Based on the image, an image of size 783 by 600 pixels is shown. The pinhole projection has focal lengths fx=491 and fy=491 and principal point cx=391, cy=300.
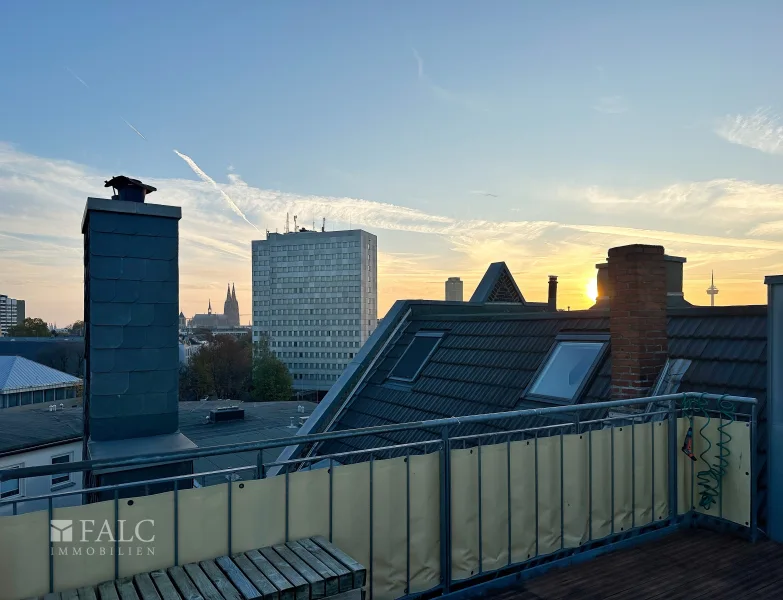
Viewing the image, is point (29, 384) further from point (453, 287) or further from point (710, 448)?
point (453, 287)

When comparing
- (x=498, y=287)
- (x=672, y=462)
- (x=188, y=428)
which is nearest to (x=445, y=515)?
(x=672, y=462)

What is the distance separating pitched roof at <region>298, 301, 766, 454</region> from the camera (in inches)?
265

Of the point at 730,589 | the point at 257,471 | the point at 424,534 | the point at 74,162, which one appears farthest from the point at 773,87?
the point at 74,162

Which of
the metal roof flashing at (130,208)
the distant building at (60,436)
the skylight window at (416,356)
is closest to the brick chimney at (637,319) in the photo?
the skylight window at (416,356)

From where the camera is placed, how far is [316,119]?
19.7 metres

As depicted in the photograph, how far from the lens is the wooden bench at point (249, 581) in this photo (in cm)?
268

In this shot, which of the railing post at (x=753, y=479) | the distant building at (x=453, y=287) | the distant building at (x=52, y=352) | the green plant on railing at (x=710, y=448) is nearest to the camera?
the railing post at (x=753, y=479)

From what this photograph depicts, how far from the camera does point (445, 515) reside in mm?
3883

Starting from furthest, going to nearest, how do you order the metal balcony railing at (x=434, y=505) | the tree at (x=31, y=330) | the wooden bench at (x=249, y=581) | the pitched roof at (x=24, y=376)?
1. the tree at (x=31, y=330)
2. the pitched roof at (x=24, y=376)
3. the metal balcony railing at (x=434, y=505)
4. the wooden bench at (x=249, y=581)

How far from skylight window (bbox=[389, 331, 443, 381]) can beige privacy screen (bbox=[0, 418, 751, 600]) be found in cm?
689

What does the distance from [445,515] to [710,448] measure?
10.9 feet

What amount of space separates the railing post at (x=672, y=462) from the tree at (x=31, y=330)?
126m

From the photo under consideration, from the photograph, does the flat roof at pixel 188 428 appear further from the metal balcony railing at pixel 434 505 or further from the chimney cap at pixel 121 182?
the metal balcony railing at pixel 434 505

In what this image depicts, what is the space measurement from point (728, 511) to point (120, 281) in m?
7.39
